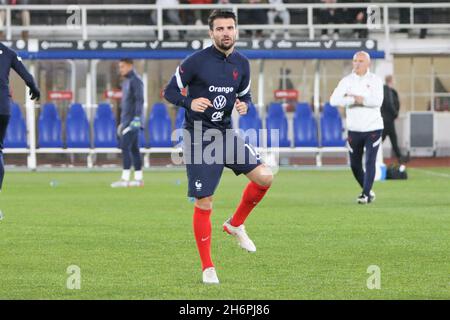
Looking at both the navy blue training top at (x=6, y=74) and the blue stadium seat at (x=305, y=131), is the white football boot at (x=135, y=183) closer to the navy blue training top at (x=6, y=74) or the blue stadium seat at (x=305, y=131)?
the navy blue training top at (x=6, y=74)

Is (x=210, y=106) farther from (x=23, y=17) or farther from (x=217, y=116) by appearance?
(x=23, y=17)

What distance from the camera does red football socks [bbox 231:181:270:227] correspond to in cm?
1184

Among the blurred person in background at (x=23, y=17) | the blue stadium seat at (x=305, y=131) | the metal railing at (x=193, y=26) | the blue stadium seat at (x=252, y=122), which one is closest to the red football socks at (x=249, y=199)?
the blue stadium seat at (x=252, y=122)

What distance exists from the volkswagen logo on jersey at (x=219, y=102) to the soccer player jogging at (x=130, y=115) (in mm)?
12512

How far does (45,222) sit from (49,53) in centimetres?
1401

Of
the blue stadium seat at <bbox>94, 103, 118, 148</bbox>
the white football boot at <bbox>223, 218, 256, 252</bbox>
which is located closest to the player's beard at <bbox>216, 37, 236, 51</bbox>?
the white football boot at <bbox>223, 218, 256, 252</bbox>

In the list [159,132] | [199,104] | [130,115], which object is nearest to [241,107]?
[199,104]

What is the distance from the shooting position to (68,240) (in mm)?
13938

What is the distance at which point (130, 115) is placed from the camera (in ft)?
78.7

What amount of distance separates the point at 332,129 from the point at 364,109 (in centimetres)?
1342

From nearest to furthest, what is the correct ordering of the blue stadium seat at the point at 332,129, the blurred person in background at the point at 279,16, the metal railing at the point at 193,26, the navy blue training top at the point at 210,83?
1. the navy blue training top at the point at 210,83
2. the blue stadium seat at the point at 332,129
3. the metal railing at the point at 193,26
4. the blurred person in background at the point at 279,16

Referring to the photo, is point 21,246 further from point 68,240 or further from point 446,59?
point 446,59

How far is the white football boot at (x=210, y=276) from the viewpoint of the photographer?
10266 mm

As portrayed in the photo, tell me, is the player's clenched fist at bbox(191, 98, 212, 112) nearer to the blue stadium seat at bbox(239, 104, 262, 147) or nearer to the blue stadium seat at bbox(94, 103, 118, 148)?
the blue stadium seat at bbox(239, 104, 262, 147)
